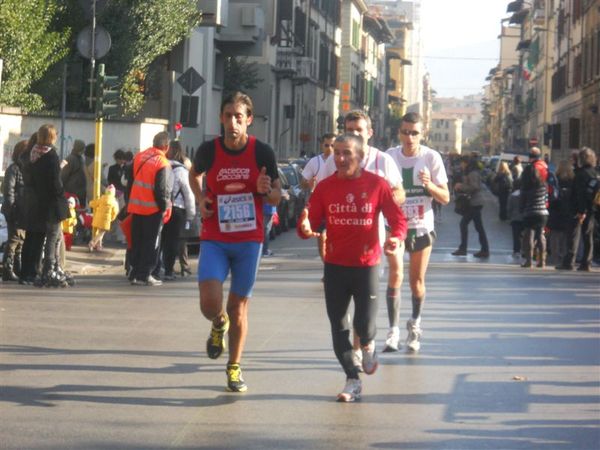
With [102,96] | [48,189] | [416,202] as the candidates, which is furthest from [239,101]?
[102,96]

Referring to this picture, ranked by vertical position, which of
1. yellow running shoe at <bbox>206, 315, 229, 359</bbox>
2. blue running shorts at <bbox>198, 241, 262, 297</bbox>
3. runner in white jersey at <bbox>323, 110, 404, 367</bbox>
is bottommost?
yellow running shoe at <bbox>206, 315, 229, 359</bbox>

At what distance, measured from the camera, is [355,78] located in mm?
91500

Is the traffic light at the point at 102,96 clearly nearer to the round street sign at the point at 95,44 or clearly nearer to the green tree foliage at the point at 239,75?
the round street sign at the point at 95,44

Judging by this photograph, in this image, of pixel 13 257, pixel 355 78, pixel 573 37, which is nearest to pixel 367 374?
pixel 13 257

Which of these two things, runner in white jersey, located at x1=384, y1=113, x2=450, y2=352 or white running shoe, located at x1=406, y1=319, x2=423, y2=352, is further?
white running shoe, located at x1=406, y1=319, x2=423, y2=352

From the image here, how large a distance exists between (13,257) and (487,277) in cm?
675

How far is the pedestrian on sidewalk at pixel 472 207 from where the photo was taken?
24859mm

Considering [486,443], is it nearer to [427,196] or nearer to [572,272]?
[427,196]

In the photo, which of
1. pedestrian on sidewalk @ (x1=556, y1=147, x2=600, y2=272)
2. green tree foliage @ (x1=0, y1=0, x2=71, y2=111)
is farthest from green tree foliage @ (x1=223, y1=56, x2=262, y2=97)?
pedestrian on sidewalk @ (x1=556, y1=147, x2=600, y2=272)

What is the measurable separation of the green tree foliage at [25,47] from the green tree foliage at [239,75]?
57.0 ft

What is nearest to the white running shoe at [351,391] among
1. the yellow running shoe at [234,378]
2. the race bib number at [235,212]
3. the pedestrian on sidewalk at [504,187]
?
the yellow running shoe at [234,378]

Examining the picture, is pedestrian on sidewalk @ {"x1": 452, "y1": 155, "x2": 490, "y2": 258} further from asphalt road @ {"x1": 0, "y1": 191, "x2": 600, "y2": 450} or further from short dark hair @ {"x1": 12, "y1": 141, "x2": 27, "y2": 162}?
short dark hair @ {"x1": 12, "y1": 141, "x2": 27, "y2": 162}

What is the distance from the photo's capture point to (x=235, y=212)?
916 centimetres

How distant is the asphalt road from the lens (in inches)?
309
